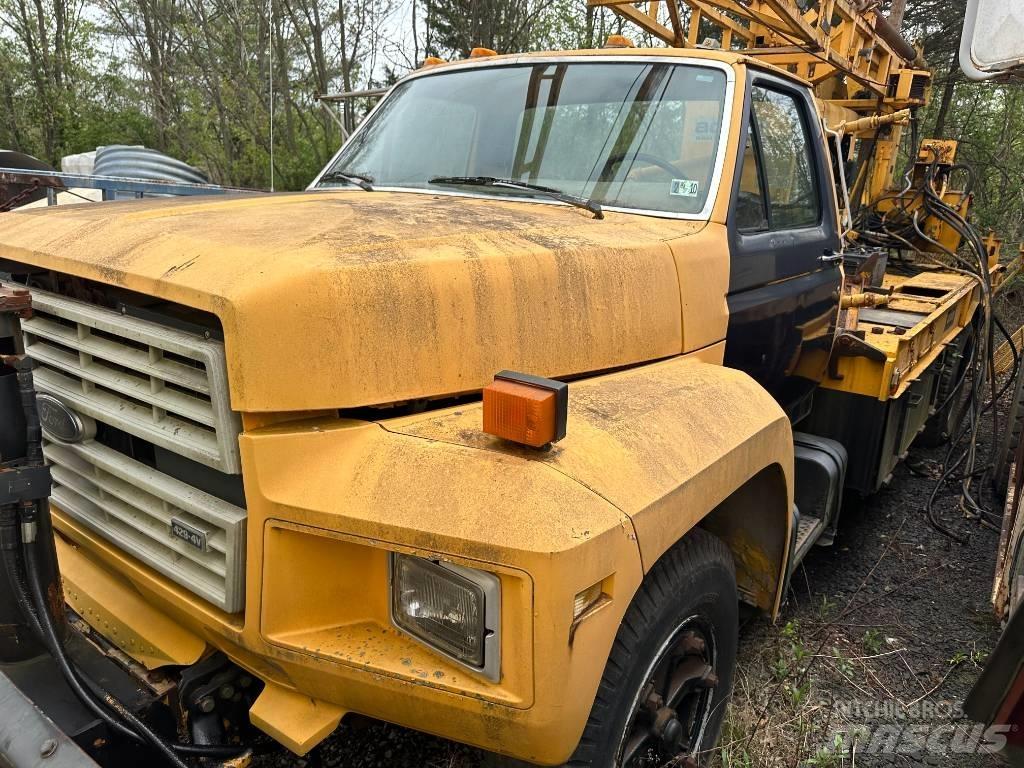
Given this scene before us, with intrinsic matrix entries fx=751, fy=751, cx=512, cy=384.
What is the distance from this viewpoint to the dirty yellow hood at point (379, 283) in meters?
Result: 1.60

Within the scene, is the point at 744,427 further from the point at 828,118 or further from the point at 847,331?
the point at 828,118

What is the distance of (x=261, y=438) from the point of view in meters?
1.59

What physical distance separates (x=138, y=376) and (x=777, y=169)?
2.66 metres

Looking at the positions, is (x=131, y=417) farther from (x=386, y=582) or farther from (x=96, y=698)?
(x=386, y=582)

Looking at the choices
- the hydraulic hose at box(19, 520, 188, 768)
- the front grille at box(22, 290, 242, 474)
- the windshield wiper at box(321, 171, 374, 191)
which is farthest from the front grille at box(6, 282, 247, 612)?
the windshield wiper at box(321, 171, 374, 191)

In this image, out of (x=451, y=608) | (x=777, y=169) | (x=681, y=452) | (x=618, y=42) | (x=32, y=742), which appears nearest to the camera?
(x=32, y=742)

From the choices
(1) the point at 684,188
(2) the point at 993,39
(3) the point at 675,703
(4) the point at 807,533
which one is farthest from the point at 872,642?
(2) the point at 993,39

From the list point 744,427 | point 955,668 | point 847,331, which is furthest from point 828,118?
point 744,427

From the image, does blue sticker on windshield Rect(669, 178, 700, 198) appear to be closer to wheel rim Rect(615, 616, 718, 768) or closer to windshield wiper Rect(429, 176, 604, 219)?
windshield wiper Rect(429, 176, 604, 219)

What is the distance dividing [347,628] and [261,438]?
1.55ft

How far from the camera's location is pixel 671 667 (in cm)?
219

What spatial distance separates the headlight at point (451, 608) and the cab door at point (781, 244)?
1658mm

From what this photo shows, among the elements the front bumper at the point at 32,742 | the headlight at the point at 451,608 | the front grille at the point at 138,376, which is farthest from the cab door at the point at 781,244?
the front bumper at the point at 32,742

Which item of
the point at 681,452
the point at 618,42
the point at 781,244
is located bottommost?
the point at 681,452
